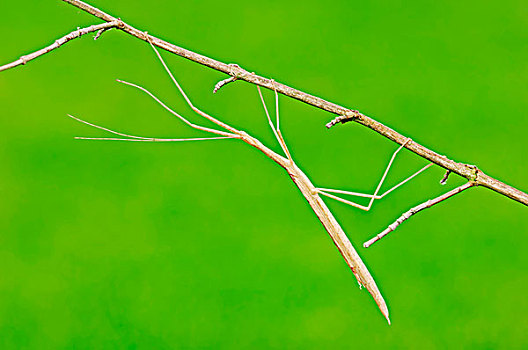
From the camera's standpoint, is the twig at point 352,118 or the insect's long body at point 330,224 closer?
the twig at point 352,118

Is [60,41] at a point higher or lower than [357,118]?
higher

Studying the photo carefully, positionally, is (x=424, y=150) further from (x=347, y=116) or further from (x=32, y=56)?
(x=32, y=56)

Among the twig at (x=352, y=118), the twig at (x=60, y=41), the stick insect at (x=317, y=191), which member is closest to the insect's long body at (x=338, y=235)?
the stick insect at (x=317, y=191)

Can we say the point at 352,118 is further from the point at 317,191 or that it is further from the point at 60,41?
the point at 60,41

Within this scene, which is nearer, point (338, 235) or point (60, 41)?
point (60, 41)

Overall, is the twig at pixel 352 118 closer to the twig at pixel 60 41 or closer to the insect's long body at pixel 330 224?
the twig at pixel 60 41

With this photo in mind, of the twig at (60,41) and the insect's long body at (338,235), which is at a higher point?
the twig at (60,41)

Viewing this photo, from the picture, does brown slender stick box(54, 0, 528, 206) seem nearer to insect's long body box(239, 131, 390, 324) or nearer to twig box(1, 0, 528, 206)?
twig box(1, 0, 528, 206)

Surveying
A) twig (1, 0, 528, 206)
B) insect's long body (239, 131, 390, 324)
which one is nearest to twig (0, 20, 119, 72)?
twig (1, 0, 528, 206)

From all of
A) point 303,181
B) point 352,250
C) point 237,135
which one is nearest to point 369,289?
point 352,250

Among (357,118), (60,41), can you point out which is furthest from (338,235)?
(60,41)

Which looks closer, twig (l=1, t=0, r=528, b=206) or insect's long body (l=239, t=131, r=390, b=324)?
twig (l=1, t=0, r=528, b=206)
